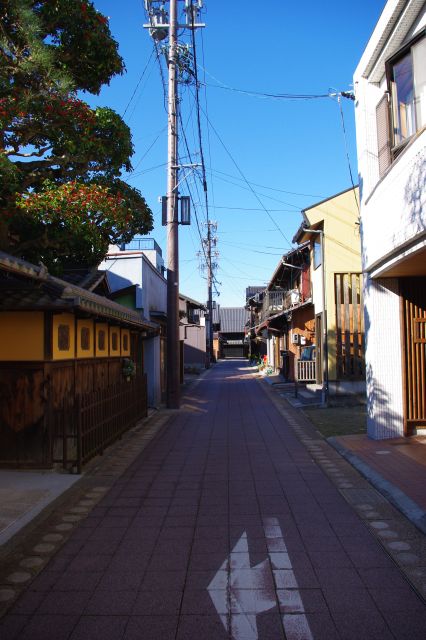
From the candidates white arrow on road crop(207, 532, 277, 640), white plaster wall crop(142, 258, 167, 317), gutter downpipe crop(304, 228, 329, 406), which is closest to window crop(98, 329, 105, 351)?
white plaster wall crop(142, 258, 167, 317)

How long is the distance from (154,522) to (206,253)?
45999mm

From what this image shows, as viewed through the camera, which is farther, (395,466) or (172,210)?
(172,210)

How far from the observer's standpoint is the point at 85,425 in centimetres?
854

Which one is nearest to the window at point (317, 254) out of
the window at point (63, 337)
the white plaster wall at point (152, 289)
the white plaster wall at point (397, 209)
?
the white plaster wall at point (152, 289)

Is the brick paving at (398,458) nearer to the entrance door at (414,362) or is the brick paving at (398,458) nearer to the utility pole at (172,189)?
the entrance door at (414,362)

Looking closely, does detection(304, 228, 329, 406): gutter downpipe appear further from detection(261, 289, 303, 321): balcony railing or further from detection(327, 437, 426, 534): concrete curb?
detection(327, 437, 426, 534): concrete curb

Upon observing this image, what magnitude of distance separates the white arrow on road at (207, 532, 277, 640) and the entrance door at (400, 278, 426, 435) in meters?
6.51

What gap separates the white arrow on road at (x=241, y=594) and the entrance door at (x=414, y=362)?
6.51 meters

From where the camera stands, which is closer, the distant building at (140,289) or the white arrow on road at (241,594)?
the white arrow on road at (241,594)

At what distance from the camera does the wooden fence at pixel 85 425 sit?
321 inches

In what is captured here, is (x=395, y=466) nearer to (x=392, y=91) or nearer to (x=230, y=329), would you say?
(x=392, y=91)

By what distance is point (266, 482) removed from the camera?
301 inches

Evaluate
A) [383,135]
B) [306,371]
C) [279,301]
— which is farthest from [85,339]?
[279,301]

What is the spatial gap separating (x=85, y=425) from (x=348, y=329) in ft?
37.7
